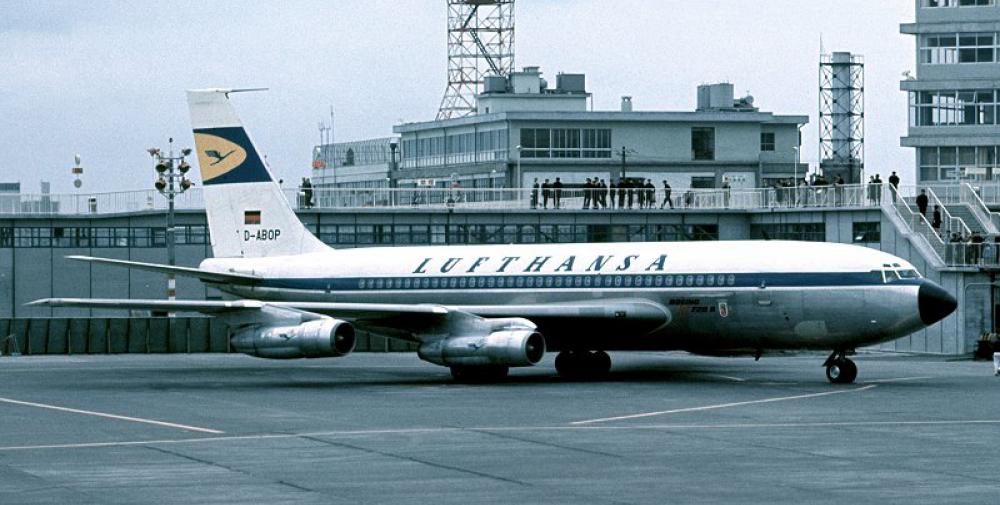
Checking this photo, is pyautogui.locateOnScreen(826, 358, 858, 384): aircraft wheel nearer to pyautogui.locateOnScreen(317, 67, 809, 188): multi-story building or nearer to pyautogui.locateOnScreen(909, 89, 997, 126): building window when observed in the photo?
pyautogui.locateOnScreen(909, 89, 997, 126): building window

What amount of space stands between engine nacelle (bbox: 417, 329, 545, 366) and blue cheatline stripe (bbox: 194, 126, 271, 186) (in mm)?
13488

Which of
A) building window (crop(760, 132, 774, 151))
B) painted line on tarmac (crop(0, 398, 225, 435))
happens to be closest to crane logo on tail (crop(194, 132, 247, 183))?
painted line on tarmac (crop(0, 398, 225, 435))

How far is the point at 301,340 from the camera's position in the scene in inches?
1927

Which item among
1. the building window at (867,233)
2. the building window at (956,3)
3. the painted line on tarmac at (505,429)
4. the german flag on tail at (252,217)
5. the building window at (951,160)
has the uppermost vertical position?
the building window at (956,3)

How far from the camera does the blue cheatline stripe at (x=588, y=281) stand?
1852 inches

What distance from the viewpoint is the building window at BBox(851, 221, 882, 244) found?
6962 centimetres

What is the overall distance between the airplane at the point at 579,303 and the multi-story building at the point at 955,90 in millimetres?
40040

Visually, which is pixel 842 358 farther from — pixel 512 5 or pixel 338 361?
pixel 512 5

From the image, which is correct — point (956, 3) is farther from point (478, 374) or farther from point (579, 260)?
point (478, 374)

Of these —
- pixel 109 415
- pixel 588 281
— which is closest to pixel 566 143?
pixel 588 281

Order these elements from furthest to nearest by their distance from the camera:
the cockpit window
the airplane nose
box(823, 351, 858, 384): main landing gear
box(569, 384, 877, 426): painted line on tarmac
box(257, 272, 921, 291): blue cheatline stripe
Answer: box(823, 351, 858, 384): main landing gear → box(257, 272, 921, 291): blue cheatline stripe → the cockpit window → the airplane nose → box(569, 384, 877, 426): painted line on tarmac

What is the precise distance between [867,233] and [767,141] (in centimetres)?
5522

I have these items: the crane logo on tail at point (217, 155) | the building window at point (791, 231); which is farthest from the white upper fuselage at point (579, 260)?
Answer: the building window at point (791, 231)

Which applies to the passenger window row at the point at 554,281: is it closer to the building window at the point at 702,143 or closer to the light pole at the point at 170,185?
the light pole at the point at 170,185
